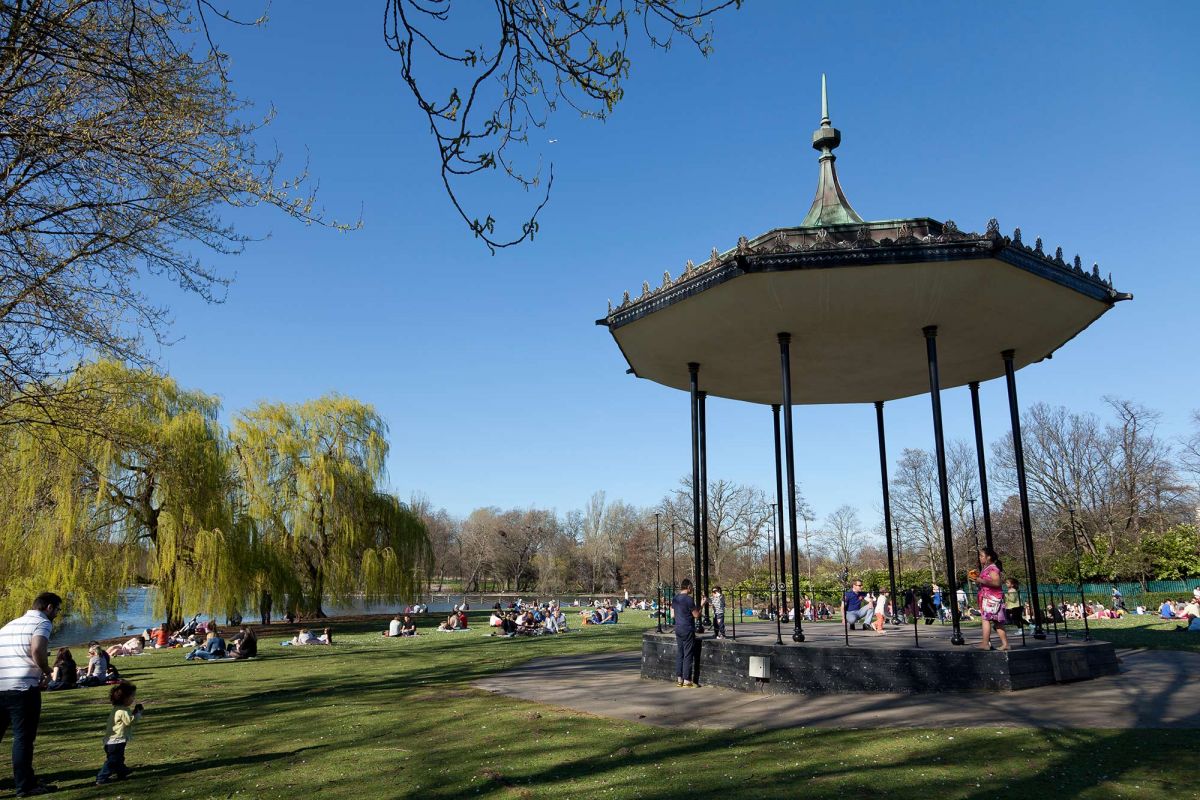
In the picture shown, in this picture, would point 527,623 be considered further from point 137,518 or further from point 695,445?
point 695,445

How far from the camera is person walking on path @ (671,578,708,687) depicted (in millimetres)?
11453

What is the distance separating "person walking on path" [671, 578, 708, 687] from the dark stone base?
0.40 meters

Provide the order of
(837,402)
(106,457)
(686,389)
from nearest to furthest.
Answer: (686,389), (837,402), (106,457)

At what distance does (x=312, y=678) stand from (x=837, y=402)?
45.6 ft

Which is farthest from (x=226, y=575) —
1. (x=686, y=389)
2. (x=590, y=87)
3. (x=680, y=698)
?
(x=590, y=87)

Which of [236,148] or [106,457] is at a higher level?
[236,148]

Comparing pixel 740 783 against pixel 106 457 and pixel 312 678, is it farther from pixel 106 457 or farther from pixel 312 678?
pixel 106 457

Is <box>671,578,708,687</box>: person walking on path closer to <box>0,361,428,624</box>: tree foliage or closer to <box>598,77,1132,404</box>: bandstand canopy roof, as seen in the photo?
<box>598,77,1132,404</box>: bandstand canopy roof

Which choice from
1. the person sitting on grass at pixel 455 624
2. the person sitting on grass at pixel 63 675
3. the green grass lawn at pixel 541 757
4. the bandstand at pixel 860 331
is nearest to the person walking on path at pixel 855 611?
the bandstand at pixel 860 331

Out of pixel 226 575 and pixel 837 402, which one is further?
pixel 226 575

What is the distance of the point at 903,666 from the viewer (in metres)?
10.1

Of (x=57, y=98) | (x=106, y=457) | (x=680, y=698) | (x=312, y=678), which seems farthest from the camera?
(x=106, y=457)

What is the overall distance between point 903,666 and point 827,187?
29.0ft

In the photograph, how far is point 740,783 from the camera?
20.0 feet
